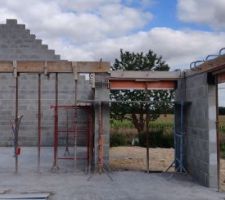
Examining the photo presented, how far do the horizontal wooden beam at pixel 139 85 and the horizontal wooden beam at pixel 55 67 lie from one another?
660mm

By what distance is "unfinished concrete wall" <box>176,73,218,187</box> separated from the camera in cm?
985

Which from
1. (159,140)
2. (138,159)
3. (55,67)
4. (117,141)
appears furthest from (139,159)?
(55,67)

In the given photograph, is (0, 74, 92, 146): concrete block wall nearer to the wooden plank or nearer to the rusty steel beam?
the rusty steel beam

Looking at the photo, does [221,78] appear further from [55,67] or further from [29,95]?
[29,95]

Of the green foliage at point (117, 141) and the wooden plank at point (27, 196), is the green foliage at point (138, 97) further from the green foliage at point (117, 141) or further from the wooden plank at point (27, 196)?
the wooden plank at point (27, 196)

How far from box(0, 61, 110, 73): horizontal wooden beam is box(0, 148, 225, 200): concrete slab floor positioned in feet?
8.79

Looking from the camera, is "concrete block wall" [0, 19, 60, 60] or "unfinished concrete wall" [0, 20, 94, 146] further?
"concrete block wall" [0, 19, 60, 60]

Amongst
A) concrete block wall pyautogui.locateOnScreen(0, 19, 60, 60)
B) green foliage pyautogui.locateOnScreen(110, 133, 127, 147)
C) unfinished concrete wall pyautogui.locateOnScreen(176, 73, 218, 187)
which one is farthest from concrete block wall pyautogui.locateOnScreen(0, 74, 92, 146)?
unfinished concrete wall pyautogui.locateOnScreen(176, 73, 218, 187)

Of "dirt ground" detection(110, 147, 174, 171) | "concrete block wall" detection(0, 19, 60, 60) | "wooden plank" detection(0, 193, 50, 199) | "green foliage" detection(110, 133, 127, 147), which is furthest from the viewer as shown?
"green foliage" detection(110, 133, 127, 147)

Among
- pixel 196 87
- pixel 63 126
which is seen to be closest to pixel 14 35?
pixel 63 126

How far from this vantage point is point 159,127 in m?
25.6

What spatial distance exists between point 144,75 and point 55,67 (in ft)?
7.99

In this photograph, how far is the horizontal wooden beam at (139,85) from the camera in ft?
41.2

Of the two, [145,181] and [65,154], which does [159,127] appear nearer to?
[65,154]
